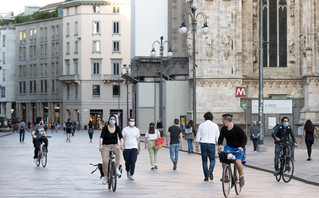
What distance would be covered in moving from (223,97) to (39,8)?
81.7 metres

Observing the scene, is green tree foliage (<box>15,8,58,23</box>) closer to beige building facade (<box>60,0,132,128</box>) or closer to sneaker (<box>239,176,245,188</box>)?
beige building facade (<box>60,0,132,128</box>)

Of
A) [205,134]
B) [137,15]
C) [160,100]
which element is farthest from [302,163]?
[137,15]

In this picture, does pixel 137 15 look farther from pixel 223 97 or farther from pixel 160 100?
pixel 223 97

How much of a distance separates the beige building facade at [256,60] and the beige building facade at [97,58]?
50970 millimetres

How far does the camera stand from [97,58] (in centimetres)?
10838

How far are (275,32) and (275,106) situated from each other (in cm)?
593

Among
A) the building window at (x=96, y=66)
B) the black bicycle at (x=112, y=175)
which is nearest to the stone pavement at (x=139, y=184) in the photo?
the black bicycle at (x=112, y=175)

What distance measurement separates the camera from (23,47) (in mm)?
124062

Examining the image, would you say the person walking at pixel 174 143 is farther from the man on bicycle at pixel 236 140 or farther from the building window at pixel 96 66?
the building window at pixel 96 66

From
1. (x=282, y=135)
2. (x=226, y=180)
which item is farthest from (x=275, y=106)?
(x=226, y=180)

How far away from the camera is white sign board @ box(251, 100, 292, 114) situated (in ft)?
184

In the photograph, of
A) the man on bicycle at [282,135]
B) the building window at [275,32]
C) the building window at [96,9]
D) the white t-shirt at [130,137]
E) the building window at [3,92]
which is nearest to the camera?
the white t-shirt at [130,137]

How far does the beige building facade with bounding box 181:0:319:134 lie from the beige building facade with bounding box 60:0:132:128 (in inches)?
2007

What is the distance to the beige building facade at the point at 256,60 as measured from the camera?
182ft
